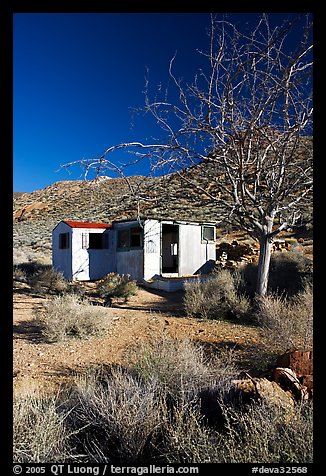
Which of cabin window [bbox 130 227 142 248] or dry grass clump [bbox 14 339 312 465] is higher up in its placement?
cabin window [bbox 130 227 142 248]

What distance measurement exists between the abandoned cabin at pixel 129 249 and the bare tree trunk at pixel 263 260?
6159 millimetres

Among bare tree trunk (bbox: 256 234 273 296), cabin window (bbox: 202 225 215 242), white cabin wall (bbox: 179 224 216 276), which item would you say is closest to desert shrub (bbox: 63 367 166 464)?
bare tree trunk (bbox: 256 234 273 296)

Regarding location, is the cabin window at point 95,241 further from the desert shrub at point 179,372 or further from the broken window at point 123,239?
the desert shrub at point 179,372

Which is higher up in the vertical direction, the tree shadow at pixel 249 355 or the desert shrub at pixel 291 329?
the desert shrub at pixel 291 329

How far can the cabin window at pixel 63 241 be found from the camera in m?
15.2

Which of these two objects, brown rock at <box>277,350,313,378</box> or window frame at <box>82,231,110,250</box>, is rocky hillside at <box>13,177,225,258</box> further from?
brown rock at <box>277,350,313,378</box>

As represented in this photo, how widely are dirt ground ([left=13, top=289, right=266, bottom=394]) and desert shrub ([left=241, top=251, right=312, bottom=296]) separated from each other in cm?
217

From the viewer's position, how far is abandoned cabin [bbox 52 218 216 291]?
1402cm

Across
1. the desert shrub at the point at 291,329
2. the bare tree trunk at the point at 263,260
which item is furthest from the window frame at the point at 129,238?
the desert shrub at the point at 291,329

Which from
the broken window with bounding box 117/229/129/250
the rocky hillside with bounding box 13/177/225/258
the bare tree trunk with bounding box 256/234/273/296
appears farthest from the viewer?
the rocky hillside with bounding box 13/177/225/258

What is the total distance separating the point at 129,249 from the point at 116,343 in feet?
27.9

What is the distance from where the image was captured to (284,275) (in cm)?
983
